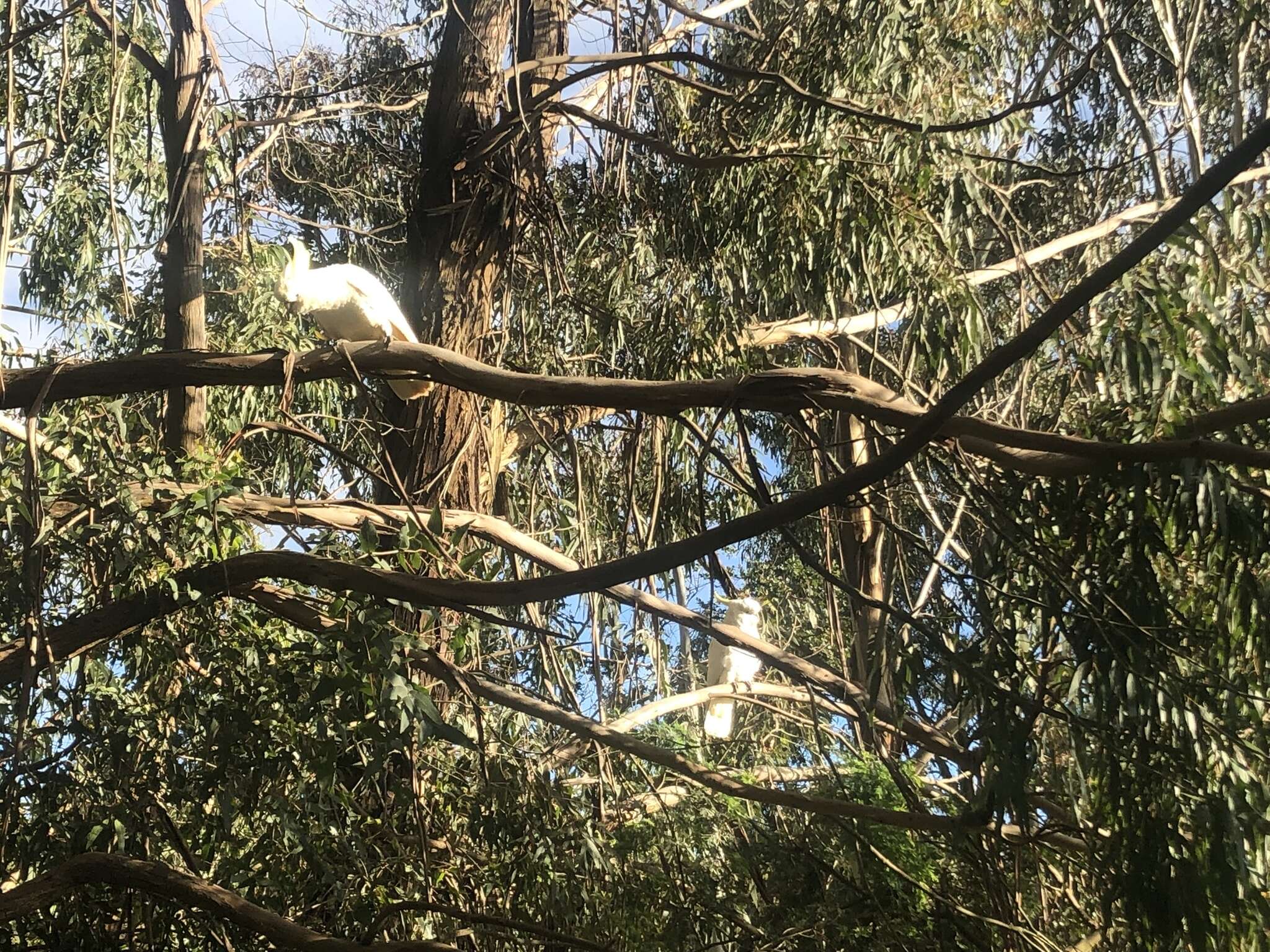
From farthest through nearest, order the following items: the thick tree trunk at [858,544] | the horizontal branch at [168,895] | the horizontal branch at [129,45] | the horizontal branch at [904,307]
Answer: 1. the thick tree trunk at [858,544]
2. the horizontal branch at [904,307]
3. the horizontal branch at [129,45]
4. the horizontal branch at [168,895]

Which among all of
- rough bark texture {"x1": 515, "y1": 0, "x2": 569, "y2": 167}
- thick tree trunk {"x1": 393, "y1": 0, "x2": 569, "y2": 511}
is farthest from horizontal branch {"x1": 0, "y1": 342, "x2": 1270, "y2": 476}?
rough bark texture {"x1": 515, "y1": 0, "x2": 569, "y2": 167}

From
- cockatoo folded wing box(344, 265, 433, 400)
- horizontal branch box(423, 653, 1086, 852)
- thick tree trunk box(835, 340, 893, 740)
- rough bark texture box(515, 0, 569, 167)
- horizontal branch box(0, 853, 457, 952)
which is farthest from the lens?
thick tree trunk box(835, 340, 893, 740)

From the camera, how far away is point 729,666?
5.64m

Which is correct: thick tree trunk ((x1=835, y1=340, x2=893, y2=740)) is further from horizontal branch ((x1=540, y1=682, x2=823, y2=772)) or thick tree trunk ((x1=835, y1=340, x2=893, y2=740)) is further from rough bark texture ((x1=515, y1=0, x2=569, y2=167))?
rough bark texture ((x1=515, y1=0, x2=569, y2=167))

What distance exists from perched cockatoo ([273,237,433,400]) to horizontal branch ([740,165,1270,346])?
122 cm

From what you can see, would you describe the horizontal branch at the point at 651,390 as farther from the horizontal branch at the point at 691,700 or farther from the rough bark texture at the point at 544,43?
the rough bark texture at the point at 544,43

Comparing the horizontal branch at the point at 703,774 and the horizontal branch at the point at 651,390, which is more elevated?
the horizontal branch at the point at 651,390

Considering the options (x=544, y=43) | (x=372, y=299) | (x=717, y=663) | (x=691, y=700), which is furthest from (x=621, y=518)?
(x=717, y=663)

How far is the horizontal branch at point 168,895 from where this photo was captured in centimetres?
192

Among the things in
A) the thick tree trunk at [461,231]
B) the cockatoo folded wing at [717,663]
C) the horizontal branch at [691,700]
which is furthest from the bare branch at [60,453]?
the cockatoo folded wing at [717,663]

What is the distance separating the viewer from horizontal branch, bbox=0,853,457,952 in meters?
1.92

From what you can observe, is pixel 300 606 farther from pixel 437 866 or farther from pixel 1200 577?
pixel 1200 577

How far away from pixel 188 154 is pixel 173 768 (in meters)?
1.35

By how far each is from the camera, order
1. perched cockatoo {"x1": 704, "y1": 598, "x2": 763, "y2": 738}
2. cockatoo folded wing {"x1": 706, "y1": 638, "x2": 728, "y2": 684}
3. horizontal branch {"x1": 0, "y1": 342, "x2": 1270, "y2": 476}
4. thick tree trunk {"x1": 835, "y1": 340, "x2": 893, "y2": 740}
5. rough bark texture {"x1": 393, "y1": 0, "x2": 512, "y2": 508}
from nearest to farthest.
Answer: horizontal branch {"x1": 0, "y1": 342, "x2": 1270, "y2": 476} < rough bark texture {"x1": 393, "y1": 0, "x2": 512, "y2": 508} < thick tree trunk {"x1": 835, "y1": 340, "x2": 893, "y2": 740} < perched cockatoo {"x1": 704, "y1": 598, "x2": 763, "y2": 738} < cockatoo folded wing {"x1": 706, "y1": 638, "x2": 728, "y2": 684}
